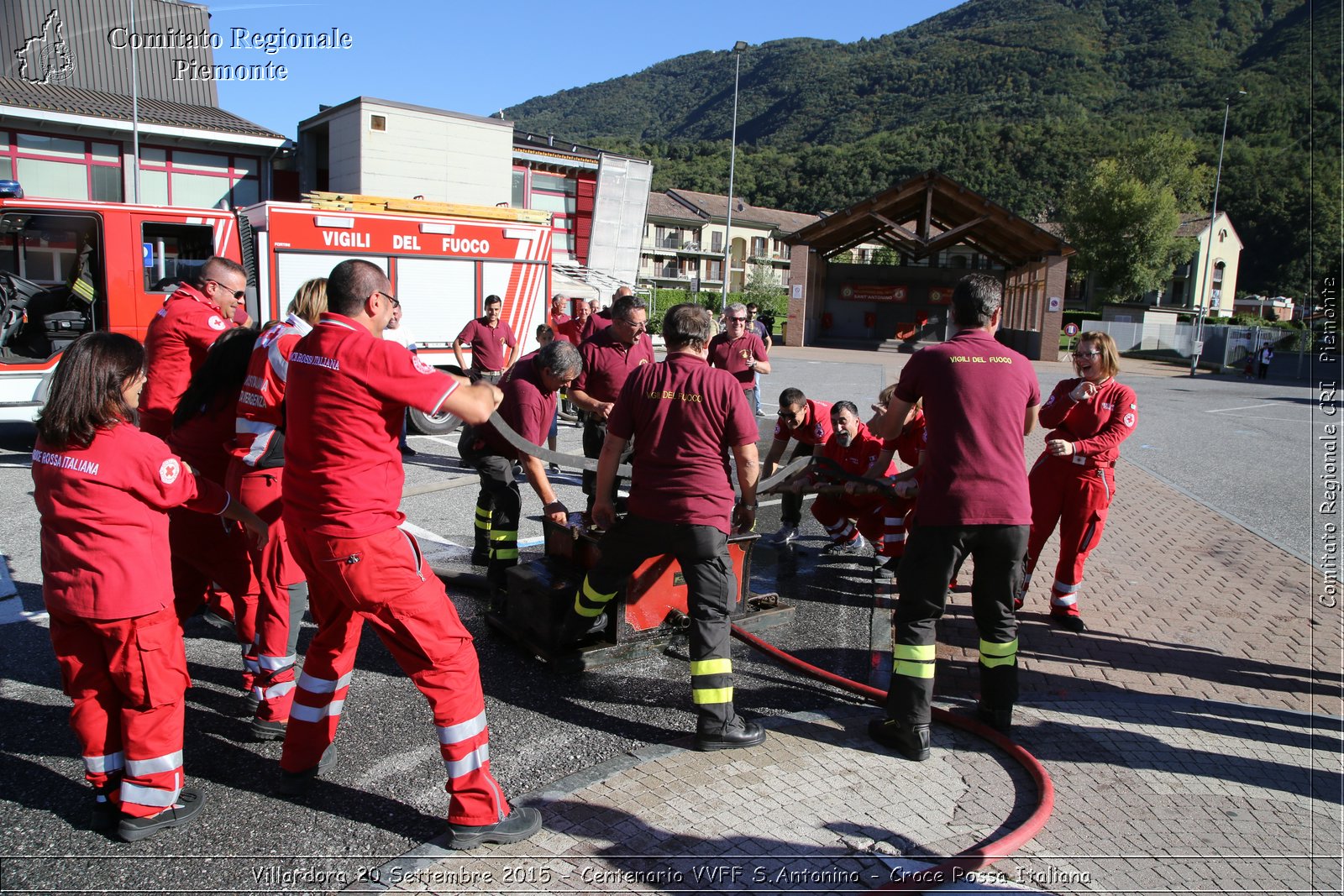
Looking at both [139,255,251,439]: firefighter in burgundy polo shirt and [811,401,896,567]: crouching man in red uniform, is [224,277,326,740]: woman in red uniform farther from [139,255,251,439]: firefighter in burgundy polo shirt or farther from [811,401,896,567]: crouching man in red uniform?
[811,401,896,567]: crouching man in red uniform

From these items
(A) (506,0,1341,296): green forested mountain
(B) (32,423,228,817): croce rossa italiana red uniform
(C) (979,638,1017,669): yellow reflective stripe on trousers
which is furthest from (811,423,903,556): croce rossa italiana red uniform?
(A) (506,0,1341,296): green forested mountain

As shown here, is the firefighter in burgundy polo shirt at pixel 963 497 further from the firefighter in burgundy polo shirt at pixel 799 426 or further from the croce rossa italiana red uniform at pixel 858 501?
the firefighter in burgundy polo shirt at pixel 799 426

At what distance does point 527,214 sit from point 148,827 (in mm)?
11329

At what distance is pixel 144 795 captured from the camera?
3004 mm

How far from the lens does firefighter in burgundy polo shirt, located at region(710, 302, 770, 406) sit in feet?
31.9

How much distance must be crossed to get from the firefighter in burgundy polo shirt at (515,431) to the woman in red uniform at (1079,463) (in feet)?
9.92

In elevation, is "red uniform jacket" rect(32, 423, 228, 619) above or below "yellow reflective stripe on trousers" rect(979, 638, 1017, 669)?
above

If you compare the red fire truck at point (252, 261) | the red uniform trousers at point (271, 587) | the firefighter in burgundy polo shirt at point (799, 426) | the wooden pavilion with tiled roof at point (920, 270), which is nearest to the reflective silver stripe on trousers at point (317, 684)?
the red uniform trousers at point (271, 587)

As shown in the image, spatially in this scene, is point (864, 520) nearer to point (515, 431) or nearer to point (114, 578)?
point (515, 431)

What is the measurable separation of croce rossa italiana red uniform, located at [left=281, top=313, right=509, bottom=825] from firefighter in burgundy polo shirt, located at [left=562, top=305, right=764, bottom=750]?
1.08 m

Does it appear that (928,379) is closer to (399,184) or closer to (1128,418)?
(1128,418)

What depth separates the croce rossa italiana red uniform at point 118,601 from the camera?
9.36 ft

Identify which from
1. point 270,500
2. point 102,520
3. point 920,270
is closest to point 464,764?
point 102,520

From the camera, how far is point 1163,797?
3.62 metres
